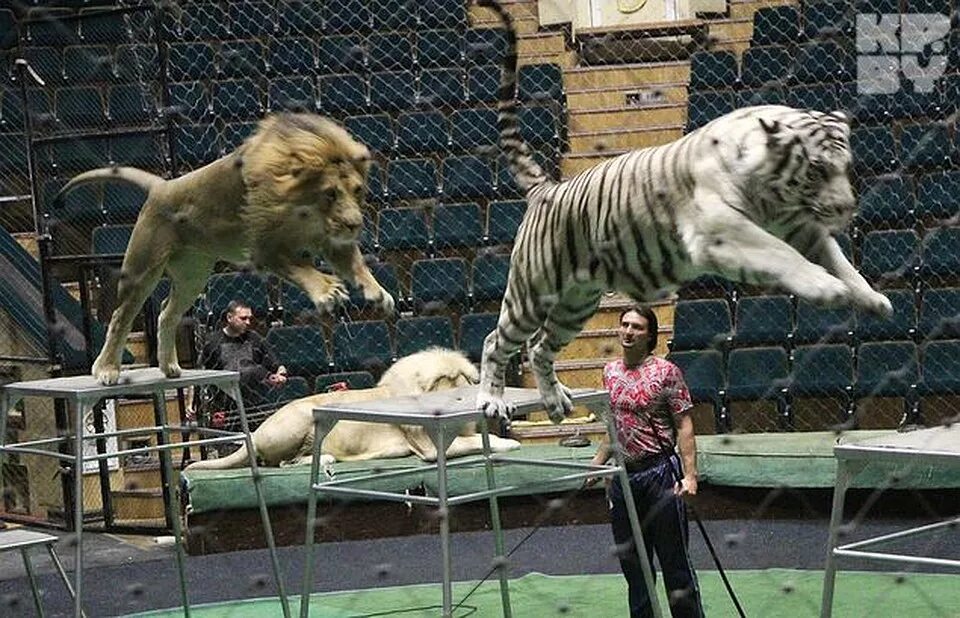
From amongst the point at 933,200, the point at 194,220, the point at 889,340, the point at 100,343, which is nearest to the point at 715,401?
the point at 889,340

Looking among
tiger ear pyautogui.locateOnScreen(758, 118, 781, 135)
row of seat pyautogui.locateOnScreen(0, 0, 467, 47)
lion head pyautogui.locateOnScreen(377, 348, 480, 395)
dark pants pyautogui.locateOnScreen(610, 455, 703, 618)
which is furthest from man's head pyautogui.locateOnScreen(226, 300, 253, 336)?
tiger ear pyautogui.locateOnScreen(758, 118, 781, 135)

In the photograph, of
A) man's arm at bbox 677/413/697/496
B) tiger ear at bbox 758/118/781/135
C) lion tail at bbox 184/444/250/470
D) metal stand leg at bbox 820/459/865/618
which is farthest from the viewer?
lion tail at bbox 184/444/250/470

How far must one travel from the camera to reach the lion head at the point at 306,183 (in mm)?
2066

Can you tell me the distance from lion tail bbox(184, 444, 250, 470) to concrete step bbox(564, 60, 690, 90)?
1661 millimetres

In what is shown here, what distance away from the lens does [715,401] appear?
16.3ft

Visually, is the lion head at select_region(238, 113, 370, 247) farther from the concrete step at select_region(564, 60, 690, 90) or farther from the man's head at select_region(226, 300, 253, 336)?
the concrete step at select_region(564, 60, 690, 90)

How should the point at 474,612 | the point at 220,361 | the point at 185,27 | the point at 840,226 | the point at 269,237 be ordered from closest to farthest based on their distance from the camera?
the point at 840,226
the point at 269,237
the point at 220,361
the point at 474,612
the point at 185,27

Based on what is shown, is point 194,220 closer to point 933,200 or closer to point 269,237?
point 269,237

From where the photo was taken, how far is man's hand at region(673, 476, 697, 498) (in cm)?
364

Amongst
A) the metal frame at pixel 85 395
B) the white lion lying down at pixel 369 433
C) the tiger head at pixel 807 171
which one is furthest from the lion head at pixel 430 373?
the tiger head at pixel 807 171

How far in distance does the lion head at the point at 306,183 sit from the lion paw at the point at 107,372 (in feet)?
2.97

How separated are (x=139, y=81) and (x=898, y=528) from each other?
271cm

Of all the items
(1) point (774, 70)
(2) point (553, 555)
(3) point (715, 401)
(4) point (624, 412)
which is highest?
(1) point (774, 70)

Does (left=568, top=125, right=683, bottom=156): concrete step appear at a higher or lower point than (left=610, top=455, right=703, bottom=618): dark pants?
higher
